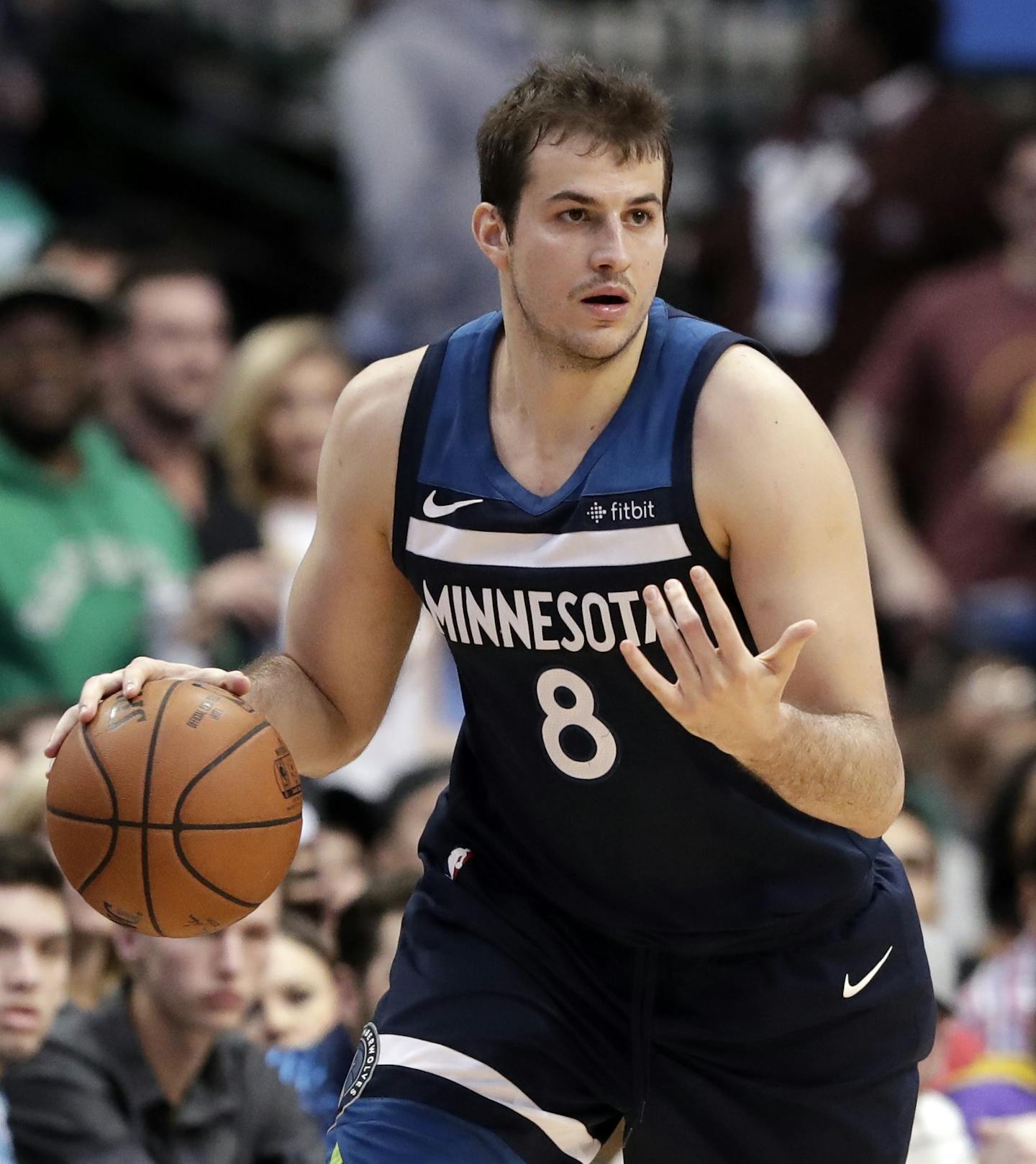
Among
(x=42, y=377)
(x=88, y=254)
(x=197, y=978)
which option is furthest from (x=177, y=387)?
(x=197, y=978)

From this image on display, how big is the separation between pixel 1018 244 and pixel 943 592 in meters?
1.57

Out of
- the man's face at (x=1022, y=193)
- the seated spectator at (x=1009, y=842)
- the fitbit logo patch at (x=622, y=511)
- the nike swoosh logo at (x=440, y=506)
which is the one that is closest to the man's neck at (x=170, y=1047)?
the nike swoosh logo at (x=440, y=506)

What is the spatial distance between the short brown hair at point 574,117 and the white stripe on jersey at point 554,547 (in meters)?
0.58

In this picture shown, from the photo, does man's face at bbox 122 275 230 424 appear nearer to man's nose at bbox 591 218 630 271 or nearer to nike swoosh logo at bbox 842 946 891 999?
man's nose at bbox 591 218 630 271

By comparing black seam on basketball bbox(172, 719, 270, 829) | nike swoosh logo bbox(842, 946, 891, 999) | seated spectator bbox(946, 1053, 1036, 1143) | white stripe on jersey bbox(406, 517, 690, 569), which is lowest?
seated spectator bbox(946, 1053, 1036, 1143)

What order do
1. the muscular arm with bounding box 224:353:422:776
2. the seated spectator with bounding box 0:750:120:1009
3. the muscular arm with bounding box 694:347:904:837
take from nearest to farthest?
1. the muscular arm with bounding box 694:347:904:837
2. the muscular arm with bounding box 224:353:422:776
3. the seated spectator with bounding box 0:750:120:1009

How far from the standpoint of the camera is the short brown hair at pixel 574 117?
156 inches

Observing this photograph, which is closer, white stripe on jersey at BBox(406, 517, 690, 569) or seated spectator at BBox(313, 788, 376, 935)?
white stripe on jersey at BBox(406, 517, 690, 569)

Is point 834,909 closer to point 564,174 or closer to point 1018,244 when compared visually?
point 564,174

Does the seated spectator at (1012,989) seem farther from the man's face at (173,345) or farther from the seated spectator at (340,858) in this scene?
the man's face at (173,345)

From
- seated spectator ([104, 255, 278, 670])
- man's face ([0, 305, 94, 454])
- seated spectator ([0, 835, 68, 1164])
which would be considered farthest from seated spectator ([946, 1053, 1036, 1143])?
man's face ([0, 305, 94, 454])

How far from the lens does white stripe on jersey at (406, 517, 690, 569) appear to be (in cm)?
390

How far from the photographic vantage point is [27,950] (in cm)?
513

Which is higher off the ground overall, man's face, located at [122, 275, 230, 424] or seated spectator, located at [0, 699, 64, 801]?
man's face, located at [122, 275, 230, 424]
